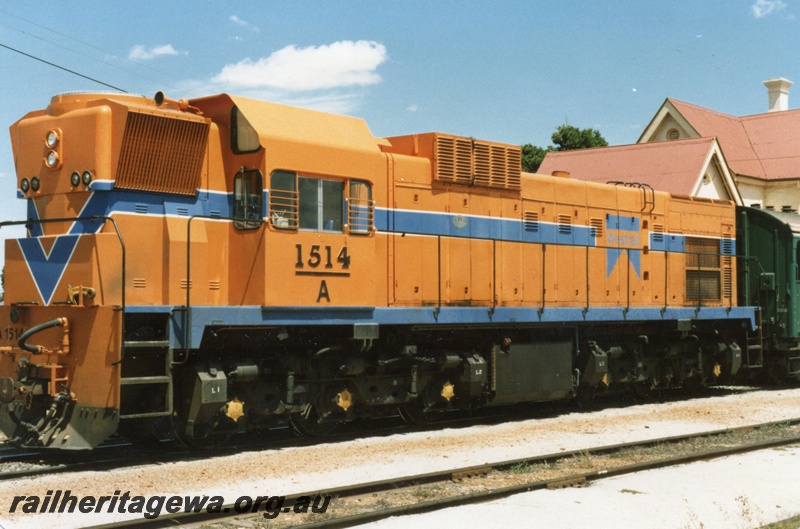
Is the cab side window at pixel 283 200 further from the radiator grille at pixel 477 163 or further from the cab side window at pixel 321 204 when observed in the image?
the radiator grille at pixel 477 163

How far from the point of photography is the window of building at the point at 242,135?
11.0m

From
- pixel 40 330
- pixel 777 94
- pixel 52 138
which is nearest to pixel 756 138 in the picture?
pixel 777 94

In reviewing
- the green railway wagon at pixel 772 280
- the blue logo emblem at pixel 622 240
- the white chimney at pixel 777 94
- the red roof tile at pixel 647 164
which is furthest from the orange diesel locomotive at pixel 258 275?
the white chimney at pixel 777 94

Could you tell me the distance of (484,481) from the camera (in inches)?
364

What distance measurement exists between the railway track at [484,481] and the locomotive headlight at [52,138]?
5.25m

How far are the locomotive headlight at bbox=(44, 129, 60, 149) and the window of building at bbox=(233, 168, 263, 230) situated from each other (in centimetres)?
211

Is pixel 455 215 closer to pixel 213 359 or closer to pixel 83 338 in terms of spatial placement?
pixel 213 359

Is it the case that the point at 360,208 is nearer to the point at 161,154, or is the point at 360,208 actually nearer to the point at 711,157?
the point at 161,154

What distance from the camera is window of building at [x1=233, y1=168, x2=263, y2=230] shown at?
11023mm

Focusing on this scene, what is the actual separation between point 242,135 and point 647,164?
30.7m

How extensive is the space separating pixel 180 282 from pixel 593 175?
31533 mm

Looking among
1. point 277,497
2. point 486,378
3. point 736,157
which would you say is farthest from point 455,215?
point 736,157

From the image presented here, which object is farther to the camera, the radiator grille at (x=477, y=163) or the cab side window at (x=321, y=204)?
the radiator grille at (x=477, y=163)

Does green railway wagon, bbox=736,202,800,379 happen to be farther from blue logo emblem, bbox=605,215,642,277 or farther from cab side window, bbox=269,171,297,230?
cab side window, bbox=269,171,297,230
